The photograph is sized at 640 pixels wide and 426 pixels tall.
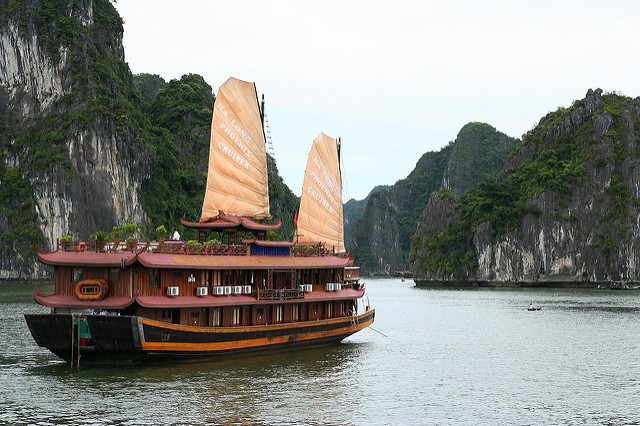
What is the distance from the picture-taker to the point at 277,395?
25719 mm

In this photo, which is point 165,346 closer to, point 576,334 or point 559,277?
point 576,334

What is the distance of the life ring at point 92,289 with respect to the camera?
28.7 m

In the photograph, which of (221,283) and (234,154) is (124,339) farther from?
(234,154)

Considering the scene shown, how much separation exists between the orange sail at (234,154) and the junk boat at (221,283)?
43 mm

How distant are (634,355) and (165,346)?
20.2m

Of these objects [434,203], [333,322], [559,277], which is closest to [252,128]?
[333,322]

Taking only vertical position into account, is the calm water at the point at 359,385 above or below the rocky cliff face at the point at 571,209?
below

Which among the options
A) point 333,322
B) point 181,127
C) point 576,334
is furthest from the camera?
point 181,127

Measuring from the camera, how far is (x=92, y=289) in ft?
94.7

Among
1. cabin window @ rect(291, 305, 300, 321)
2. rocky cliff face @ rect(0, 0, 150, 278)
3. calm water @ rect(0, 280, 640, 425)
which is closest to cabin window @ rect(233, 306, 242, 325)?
calm water @ rect(0, 280, 640, 425)

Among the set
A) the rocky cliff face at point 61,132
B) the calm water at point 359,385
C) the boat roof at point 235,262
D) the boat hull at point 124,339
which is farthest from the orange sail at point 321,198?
the rocky cliff face at point 61,132

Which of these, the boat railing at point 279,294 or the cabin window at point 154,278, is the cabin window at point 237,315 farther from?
the cabin window at point 154,278

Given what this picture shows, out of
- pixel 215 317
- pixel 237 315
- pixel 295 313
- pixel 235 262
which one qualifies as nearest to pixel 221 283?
pixel 235 262

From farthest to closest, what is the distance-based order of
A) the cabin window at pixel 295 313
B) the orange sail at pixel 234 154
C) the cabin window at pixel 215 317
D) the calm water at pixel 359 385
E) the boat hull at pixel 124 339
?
the orange sail at pixel 234 154
the cabin window at pixel 295 313
the cabin window at pixel 215 317
the boat hull at pixel 124 339
the calm water at pixel 359 385
